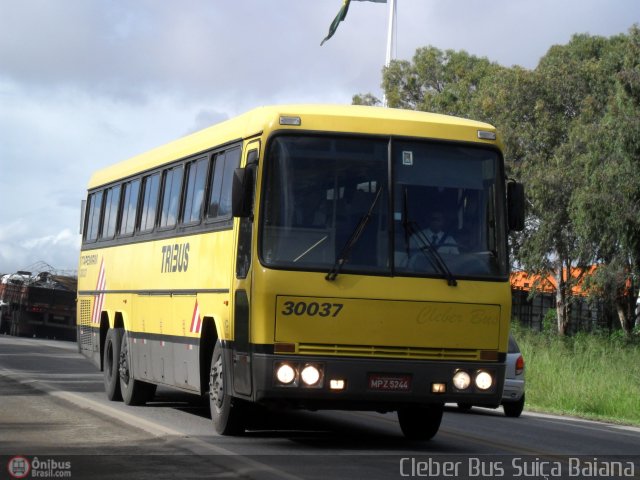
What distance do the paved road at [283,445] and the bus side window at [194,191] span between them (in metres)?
2.38

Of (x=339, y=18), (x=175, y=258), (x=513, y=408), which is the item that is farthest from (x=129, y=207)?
(x=339, y=18)

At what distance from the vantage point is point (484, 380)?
1278 cm

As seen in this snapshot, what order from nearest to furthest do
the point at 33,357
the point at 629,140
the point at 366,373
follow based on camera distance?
the point at 366,373 < the point at 33,357 < the point at 629,140

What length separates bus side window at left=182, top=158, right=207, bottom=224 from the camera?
15.1 meters

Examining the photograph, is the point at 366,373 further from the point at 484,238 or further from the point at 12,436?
the point at 12,436

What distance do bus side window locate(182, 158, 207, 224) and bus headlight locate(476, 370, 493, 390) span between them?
395cm

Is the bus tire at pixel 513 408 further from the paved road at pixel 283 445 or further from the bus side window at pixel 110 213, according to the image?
the bus side window at pixel 110 213

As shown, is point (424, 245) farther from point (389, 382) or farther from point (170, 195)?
point (170, 195)

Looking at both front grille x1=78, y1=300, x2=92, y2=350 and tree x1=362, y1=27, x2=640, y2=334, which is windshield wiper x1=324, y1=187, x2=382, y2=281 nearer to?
front grille x1=78, y1=300, x2=92, y2=350

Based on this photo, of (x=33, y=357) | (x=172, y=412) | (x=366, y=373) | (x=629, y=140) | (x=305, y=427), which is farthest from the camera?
(x=629, y=140)

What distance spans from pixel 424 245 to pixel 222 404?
2719 millimetres

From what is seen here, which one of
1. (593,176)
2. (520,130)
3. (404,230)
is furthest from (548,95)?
(404,230)

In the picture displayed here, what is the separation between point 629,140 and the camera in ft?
125

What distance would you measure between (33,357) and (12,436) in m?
19.3
